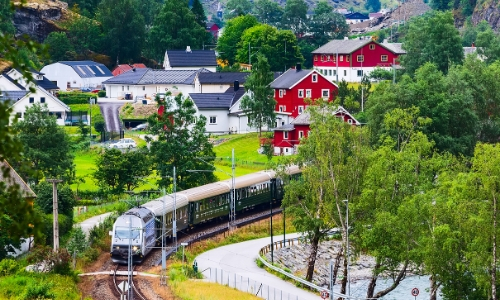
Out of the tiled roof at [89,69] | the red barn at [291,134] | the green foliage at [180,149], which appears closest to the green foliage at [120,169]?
the green foliage at [180,149]

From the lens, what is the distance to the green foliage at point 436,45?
316ft

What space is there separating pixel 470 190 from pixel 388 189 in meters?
6.54

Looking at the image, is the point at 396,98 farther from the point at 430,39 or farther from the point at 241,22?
the point at 241,22

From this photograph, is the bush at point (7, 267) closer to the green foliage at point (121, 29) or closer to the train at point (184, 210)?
the train at point (184, 210)

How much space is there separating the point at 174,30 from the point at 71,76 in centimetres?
1782

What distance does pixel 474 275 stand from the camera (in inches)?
1481

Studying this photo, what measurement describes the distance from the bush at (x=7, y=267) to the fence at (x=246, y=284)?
8.62 metres

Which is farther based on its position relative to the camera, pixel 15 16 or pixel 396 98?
pixel 15 16

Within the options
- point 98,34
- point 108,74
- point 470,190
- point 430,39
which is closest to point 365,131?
point 470,190

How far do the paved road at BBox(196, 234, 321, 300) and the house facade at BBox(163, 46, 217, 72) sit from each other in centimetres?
6936

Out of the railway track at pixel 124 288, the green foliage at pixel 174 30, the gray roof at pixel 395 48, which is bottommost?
the railway track at pixel 124 288

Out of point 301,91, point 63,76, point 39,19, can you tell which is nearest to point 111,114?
point 63,76

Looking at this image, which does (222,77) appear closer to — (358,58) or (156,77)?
(156,77)

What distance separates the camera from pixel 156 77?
115m
